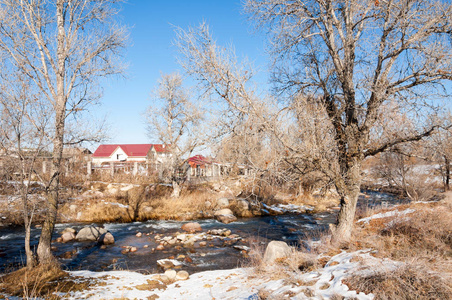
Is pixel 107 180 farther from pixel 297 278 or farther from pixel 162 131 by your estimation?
pixel 297 278

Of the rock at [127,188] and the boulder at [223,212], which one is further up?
the rock at [127,188]

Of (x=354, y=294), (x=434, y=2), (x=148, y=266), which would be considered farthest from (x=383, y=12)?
(x=148, y=266)

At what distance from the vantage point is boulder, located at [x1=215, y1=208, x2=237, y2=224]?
655 inches

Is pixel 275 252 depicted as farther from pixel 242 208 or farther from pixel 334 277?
pixel 242 208

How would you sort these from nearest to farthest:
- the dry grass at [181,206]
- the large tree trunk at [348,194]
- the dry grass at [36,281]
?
the dry grass at [36,281] → the large tree trunk at [348,194] → the dry grass at [181,206]

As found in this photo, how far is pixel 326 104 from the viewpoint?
27.0 feet

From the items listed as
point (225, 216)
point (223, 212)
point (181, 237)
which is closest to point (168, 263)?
point (181, 237)

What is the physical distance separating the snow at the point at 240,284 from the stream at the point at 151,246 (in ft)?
3.50

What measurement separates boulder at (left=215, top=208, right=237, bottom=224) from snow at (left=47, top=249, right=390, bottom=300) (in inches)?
337

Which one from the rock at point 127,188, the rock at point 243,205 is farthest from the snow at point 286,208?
the rock at point 127,188

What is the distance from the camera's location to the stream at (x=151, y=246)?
9.17m

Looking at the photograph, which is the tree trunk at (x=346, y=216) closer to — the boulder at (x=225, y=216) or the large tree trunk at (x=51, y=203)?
the large tree trunk at (x=51, y=203)

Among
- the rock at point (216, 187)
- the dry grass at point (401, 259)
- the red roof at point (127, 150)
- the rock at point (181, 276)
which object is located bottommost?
the rock at point (181, 276)

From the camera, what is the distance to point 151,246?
11500mm
